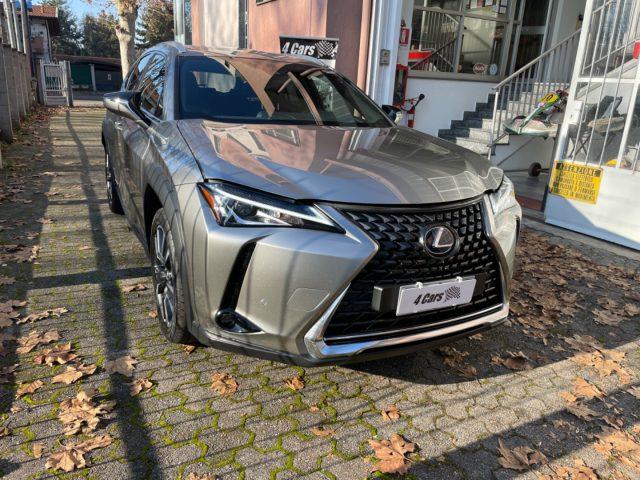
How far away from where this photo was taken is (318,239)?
6.97ft

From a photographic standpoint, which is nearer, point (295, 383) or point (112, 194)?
point (295, 383)

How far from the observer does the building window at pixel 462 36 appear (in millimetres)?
10008

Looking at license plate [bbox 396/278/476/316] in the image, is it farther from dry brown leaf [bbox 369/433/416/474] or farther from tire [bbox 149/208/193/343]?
→ tire [bbox 149/208/193/343]

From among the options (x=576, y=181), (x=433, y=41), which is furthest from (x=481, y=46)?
(x=576, y=181)

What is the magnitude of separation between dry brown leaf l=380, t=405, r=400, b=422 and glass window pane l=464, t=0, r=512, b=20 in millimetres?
9892

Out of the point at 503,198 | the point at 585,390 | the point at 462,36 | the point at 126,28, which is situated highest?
the point at 126,28

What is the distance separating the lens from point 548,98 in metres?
7.33

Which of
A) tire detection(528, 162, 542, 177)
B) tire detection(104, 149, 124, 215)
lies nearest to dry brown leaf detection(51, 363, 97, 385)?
tire detection(104, 149, 124, 215)

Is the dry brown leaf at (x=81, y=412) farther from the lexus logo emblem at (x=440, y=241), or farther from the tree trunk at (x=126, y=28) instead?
the tree trunk at (x=126, y=28)

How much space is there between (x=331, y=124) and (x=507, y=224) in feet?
4.47

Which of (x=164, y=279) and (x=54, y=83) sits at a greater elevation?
(x=54, y=83)

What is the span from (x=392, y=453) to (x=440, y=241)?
981 millimetres

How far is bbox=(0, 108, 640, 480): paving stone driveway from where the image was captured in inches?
87.4

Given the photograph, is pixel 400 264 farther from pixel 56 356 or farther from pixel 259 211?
pixel 56 356
